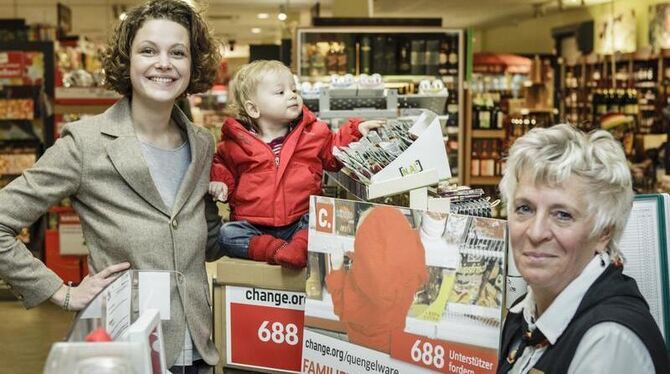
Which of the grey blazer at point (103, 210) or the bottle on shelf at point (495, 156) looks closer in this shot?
the grey blazer at point (103, 210)

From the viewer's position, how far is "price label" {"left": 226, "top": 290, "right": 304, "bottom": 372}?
98.7 inches

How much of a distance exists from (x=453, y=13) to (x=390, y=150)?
16.6 m

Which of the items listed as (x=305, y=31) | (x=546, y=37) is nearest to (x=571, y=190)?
(x=305, y=31)

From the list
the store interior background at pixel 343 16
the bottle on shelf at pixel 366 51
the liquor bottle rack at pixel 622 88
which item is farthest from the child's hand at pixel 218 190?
the liquor bottle rack at pixel 622 88

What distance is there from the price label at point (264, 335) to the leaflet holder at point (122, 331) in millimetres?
717

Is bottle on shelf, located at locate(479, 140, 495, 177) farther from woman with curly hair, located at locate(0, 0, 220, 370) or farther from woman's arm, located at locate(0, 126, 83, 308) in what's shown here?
woman's arm, located at locate(0, 126, 83, 308)

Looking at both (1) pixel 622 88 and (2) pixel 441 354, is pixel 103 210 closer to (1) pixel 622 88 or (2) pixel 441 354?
(2) pixel 441 354

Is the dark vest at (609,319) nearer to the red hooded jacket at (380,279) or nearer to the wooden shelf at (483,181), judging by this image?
the red hooded jacket at (380,279)

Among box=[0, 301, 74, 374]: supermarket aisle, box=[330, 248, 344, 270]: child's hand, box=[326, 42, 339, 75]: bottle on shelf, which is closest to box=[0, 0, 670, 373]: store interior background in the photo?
box=[0, 301, 74, 374]: supermarket aisle

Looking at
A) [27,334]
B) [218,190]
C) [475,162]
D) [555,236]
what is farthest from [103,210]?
[475,162]

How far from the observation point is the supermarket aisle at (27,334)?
617cm

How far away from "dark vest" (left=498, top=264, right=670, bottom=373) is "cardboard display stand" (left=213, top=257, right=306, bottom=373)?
922mm

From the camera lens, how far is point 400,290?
82.4 inches

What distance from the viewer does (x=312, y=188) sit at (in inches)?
107
